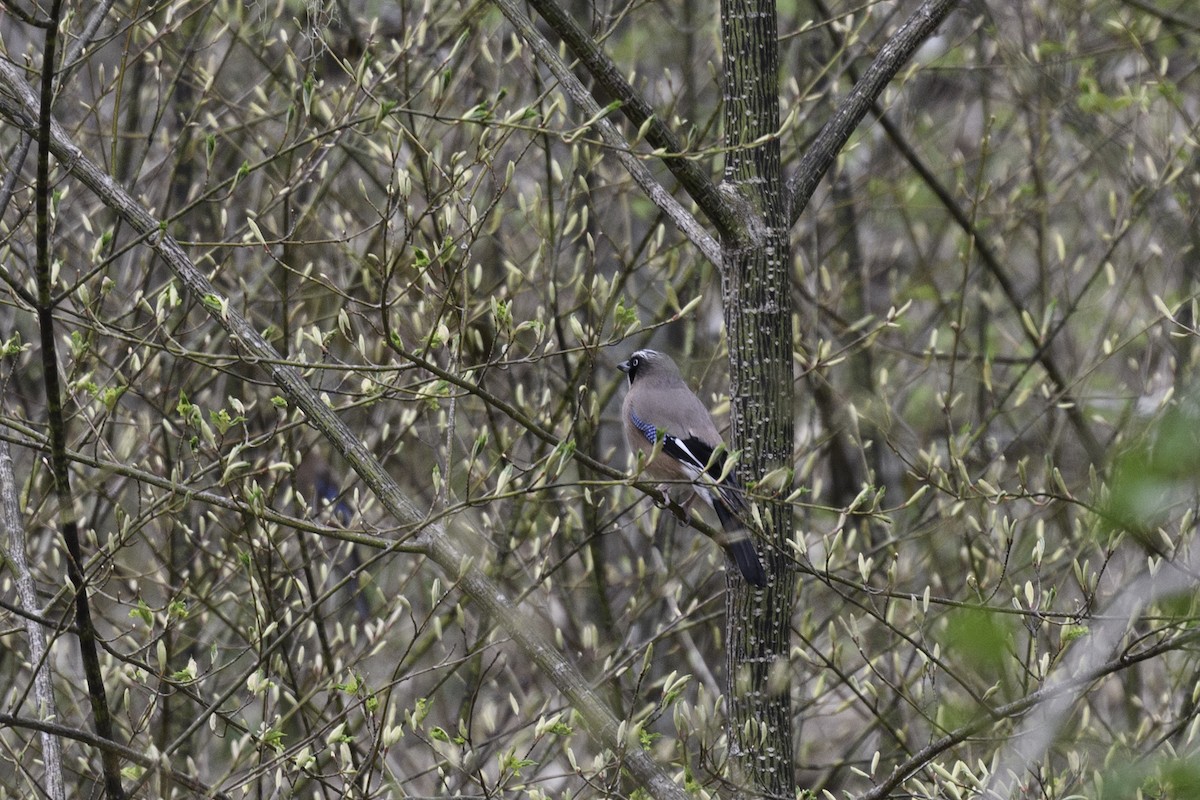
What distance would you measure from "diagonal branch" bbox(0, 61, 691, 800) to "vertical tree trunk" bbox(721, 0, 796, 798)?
375 mm

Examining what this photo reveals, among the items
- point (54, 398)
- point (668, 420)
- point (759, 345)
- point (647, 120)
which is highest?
point (668, 420)

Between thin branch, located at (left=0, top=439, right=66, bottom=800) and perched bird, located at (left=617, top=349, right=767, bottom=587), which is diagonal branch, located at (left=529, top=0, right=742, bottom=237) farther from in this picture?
thin branch, located at (left=0, top=439, right=66, bottom=800)

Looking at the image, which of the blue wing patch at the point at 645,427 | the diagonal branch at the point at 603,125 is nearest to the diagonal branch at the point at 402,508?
the diagonal branch at the point at 603,125

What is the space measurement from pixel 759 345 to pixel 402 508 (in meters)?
1.24

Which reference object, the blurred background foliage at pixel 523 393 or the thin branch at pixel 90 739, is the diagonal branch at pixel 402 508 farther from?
the thin branch at pixel 90 739

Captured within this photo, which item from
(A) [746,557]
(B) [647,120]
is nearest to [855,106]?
(B) [647,120]

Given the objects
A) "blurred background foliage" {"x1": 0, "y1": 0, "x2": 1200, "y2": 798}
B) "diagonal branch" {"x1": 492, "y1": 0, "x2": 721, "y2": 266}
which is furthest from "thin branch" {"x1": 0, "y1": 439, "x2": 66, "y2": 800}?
"diagonal branch" {"x1": 492, "y1": 0, "x2": 721, "y2": 266}

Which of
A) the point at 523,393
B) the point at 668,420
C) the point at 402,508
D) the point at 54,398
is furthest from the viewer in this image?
the point at 523,393

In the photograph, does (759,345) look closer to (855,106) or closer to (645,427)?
(855,106)

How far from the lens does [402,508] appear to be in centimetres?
413

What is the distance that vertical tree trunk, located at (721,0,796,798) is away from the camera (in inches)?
157

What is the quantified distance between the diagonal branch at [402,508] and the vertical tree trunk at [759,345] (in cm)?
38

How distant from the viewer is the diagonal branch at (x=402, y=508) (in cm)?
395

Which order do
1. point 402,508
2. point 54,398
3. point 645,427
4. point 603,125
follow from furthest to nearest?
point 645,427 < point 402,508 < point 603,125 < point 54,398
